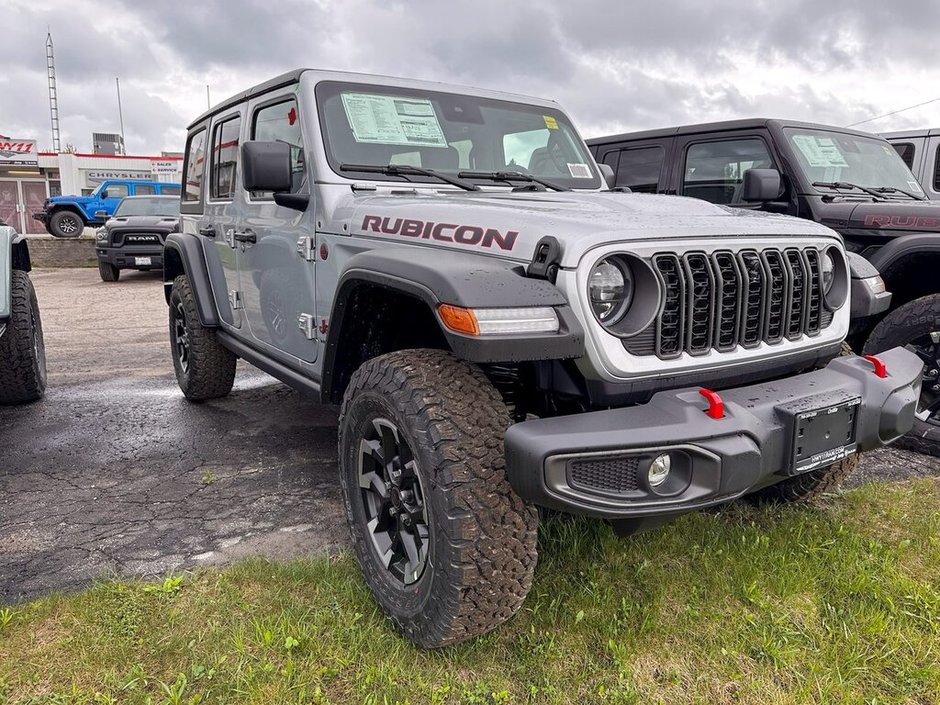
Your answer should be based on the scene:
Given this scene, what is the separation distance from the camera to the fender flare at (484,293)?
72.9 inches

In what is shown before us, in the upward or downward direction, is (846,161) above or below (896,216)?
above

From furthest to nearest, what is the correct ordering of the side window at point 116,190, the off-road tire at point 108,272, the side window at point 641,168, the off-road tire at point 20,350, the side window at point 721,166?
1. the side window at point 116,190
2. the off-road tire at point 108,272
3. the side window at point 641,168
4. the side window at point 721,166
5. the off-road tire at point 20,350

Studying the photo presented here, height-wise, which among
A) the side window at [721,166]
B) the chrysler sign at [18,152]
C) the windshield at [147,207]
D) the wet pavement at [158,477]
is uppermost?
the chrysler sign at [18,152]

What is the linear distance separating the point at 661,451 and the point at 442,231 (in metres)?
1.03

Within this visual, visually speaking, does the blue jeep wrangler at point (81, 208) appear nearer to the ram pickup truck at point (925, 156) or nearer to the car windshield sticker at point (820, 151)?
the ram pickup truck at point (925, 156)

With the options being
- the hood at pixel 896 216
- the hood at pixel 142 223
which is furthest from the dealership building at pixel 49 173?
the hood at pixel 896 216

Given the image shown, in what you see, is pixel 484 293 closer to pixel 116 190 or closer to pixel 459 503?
pixel 459 503

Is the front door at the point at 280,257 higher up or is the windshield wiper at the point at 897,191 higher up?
the windshield wiper at the point at 897,191

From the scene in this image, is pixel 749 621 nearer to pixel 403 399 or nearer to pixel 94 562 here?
pixel 403 399

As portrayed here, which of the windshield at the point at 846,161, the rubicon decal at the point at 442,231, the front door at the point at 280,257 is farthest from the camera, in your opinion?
the windshield at the point at 846,161

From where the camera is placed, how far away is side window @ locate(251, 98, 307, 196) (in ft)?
10.5

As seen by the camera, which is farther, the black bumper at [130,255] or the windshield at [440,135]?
the black bumper at [130,255]

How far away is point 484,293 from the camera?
6.21 ft

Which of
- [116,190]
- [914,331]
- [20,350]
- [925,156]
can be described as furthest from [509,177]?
[116,190]
